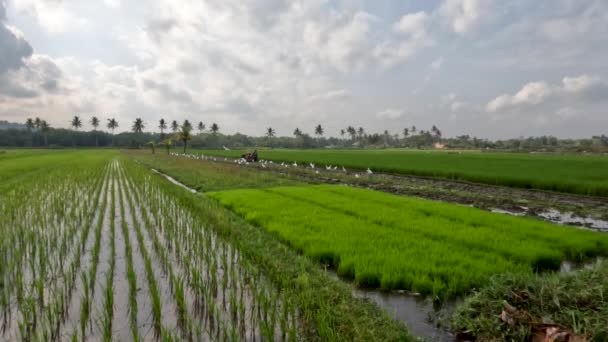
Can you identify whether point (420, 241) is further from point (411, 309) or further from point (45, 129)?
point (45, 129)

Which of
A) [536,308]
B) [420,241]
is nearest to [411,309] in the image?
[536,308]

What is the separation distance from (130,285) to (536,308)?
204 inches

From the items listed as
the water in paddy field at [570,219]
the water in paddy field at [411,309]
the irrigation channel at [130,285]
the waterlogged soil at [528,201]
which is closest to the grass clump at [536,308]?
the water in paddy field at [411,309]

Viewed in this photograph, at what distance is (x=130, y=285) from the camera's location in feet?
15.7

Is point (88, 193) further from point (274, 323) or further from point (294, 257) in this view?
point (274, 323)

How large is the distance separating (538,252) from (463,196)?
7.61m

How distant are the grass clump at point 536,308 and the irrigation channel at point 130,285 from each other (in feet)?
6.71

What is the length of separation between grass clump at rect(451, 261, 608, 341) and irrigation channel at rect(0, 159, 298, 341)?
6.71 feet

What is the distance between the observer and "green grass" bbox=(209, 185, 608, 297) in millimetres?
5094

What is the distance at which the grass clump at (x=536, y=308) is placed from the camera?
128 inches

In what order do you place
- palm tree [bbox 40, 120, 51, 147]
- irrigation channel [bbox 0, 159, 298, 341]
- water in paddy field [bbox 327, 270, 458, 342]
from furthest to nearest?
palm tree [bbox 40, 120, 51, 147] → water in paddy field [bbox 327, 270, 458, 342] → irrigation channel [bbox 0, 159, 298, 341]

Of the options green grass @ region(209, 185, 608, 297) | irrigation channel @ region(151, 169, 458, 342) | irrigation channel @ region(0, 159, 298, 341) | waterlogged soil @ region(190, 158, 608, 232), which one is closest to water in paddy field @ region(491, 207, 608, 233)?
waterlogged soil @ region(190, 158, 608, 232)

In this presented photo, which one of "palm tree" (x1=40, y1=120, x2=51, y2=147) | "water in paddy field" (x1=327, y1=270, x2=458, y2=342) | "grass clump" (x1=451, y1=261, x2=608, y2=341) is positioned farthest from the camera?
"palm tree" (x1=40, y1=120, x2=51, y2=147)

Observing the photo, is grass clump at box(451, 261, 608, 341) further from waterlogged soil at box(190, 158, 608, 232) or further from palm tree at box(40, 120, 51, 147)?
palm tree at box(40, 120, 51, 147)
